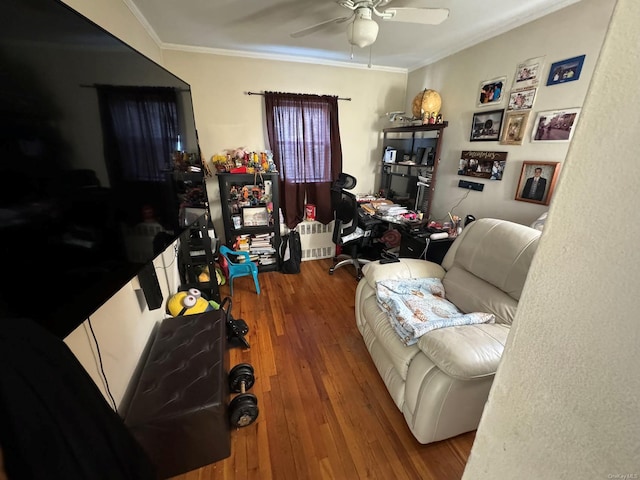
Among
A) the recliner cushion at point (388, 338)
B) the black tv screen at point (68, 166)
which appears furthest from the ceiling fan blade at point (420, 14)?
the recliner cushion at point (388, 338)

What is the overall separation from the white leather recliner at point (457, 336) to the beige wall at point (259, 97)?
197 centimetres

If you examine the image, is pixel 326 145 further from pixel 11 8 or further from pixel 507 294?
pixel 11 8

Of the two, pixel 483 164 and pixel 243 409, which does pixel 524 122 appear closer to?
pixel 483 164

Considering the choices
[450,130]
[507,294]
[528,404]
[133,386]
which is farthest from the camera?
[450,130]

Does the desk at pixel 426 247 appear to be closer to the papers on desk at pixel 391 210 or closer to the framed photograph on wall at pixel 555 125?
the papers on desk at pixel 391 210

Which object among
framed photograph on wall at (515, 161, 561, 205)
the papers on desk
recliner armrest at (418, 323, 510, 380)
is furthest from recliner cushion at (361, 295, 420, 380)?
framed photograph on wall at (515, 161, 561, 205)

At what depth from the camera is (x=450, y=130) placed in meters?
2.47

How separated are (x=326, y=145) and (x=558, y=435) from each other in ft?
9.57

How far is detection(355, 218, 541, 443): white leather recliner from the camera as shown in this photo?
1.04 metres

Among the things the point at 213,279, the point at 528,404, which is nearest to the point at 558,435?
the point at 528,404

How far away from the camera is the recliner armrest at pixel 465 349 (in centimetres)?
99

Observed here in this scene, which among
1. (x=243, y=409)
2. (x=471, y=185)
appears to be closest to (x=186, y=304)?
(x=243, y=409)

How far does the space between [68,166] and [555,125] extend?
2.51 m

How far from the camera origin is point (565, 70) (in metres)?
1.61
